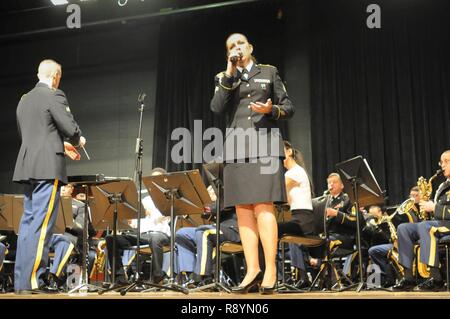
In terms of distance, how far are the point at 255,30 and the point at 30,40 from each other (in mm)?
4816

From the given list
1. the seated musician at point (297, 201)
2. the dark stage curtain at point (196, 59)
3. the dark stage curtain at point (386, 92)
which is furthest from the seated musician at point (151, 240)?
the dark stage curtain at point (386, 92)

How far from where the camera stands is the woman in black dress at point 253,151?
3.73 m

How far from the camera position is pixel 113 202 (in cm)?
530

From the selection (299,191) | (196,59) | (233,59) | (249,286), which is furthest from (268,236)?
(196,59)

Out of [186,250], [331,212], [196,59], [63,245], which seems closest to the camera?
[331,212]

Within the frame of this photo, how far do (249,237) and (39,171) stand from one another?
1.70 metres

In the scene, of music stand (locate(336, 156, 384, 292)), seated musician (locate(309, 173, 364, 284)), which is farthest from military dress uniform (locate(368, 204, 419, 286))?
music stand (locate(336, 156, 384, 292))

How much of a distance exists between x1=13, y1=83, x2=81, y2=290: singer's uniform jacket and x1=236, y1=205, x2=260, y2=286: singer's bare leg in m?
1.49

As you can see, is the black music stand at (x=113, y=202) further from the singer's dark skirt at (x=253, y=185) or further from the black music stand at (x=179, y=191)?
the singer's dark skirt at (x=253, y=185)

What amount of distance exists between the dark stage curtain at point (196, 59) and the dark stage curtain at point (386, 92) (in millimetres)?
1025

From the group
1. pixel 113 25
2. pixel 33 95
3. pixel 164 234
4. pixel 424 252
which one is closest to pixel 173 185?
pixel 33 95

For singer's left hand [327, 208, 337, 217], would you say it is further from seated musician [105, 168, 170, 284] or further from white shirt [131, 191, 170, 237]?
white shirt [131, 191, 170, 237]

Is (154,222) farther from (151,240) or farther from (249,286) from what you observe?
(249,286)
